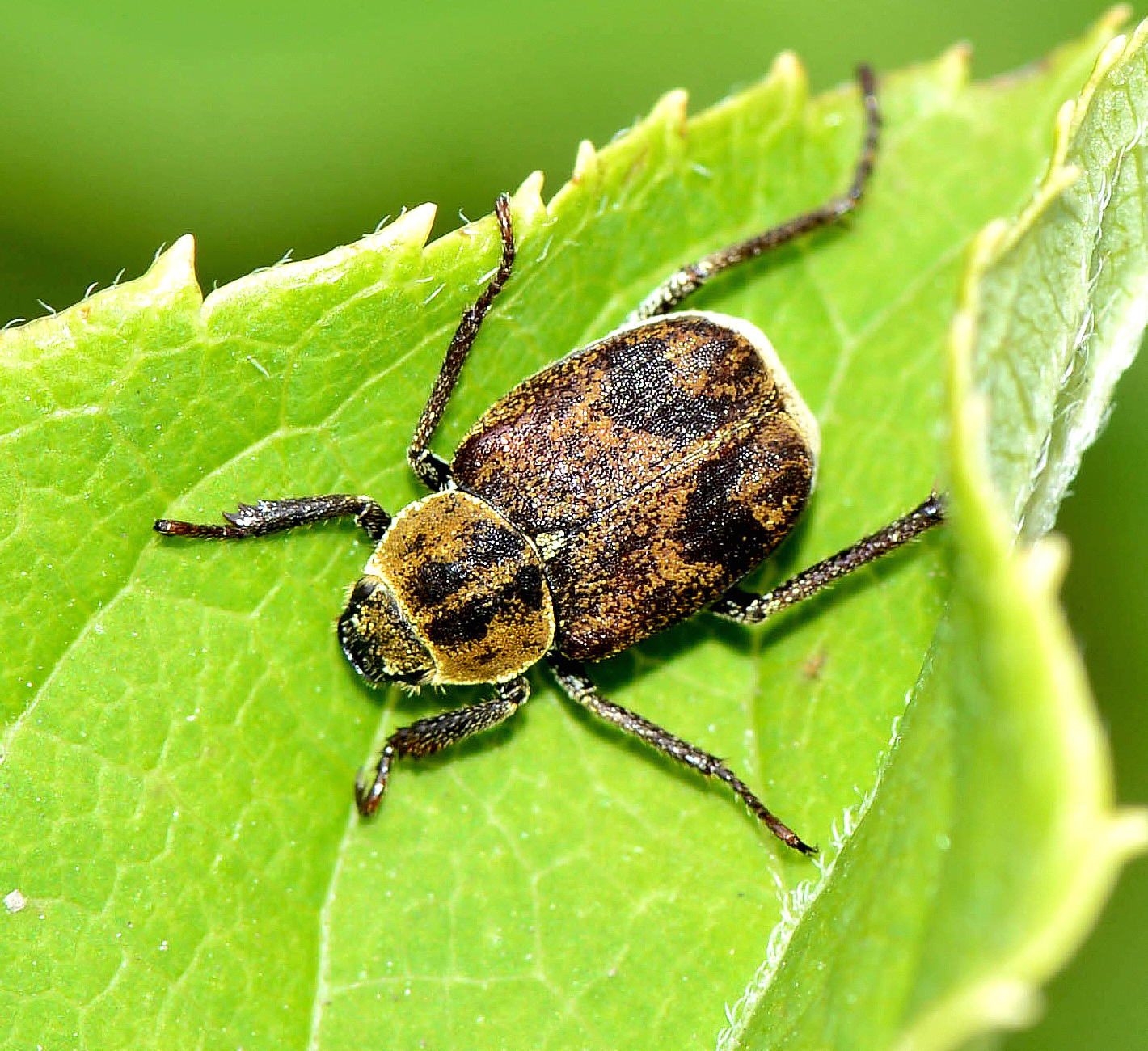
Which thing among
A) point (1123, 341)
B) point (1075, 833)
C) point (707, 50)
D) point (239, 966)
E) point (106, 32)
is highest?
point (106, 32)

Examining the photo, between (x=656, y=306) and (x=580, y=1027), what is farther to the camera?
(x=656, y=306)

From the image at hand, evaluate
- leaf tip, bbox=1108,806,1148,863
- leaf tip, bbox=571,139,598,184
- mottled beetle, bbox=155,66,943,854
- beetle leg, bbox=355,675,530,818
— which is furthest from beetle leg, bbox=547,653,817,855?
leaf tip, bbox=1108,806,1148,863

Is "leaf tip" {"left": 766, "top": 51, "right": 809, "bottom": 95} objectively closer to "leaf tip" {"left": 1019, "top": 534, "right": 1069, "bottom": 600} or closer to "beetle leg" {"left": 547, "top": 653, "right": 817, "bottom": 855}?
"beetle leg" {"left": 547, "top": 653, "right": 817, "bottom": 855}

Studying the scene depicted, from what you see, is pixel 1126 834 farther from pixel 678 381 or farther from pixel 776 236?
pixel 776 236

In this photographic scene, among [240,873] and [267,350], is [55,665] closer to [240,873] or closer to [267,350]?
[240,873]

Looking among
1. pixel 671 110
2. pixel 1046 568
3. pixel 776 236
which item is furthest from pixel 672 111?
pixel 1046 568

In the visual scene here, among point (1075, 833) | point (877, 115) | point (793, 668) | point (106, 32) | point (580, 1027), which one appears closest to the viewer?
point (1075, 833)

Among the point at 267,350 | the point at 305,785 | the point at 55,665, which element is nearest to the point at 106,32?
the point at 267,350
